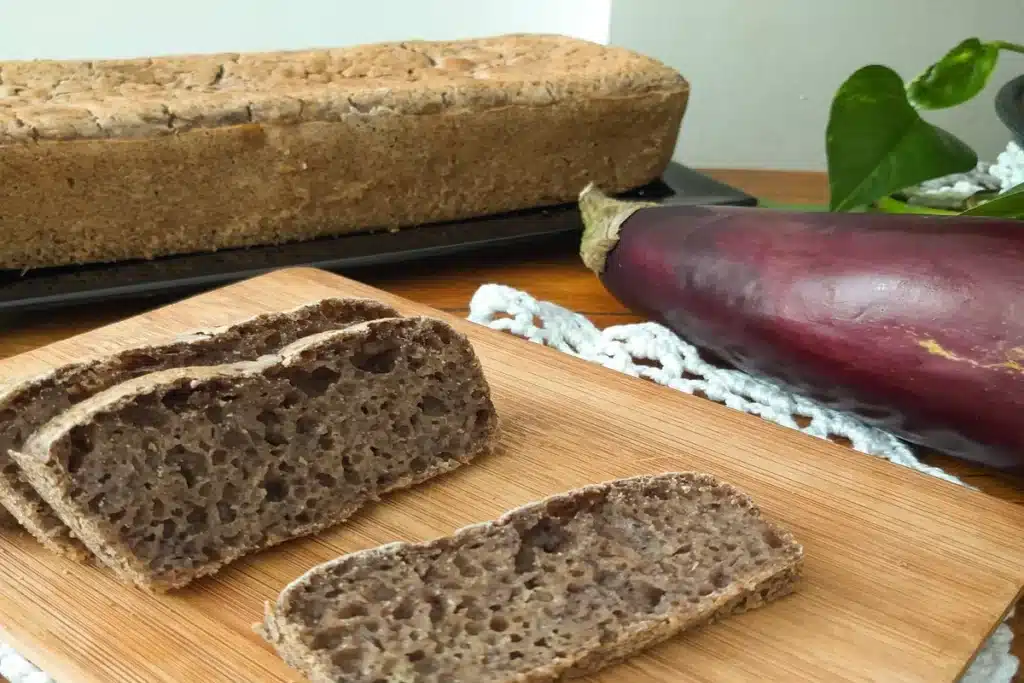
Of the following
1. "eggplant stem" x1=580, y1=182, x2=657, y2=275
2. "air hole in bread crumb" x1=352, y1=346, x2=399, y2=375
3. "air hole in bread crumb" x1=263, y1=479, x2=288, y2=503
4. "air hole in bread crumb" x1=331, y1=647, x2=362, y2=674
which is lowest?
"air hole in bread crumb" x1=331, y1=647, x2=362, y2=674

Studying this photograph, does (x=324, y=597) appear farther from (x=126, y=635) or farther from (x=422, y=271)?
(x=422, y=271)

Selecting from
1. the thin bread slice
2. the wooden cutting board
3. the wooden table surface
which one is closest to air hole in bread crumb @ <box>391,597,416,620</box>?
the wooden cutting board

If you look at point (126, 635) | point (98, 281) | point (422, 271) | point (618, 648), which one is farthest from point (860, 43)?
point (126, 635)

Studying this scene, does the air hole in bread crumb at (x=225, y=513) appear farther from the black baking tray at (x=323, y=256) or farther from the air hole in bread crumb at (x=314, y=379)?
the black baking tray at (x=323, y=256)

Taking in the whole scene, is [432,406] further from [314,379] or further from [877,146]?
[877,146]

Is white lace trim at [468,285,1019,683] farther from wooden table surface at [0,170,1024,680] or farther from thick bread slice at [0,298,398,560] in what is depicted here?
thick bread slice at [0,298,398,560]
